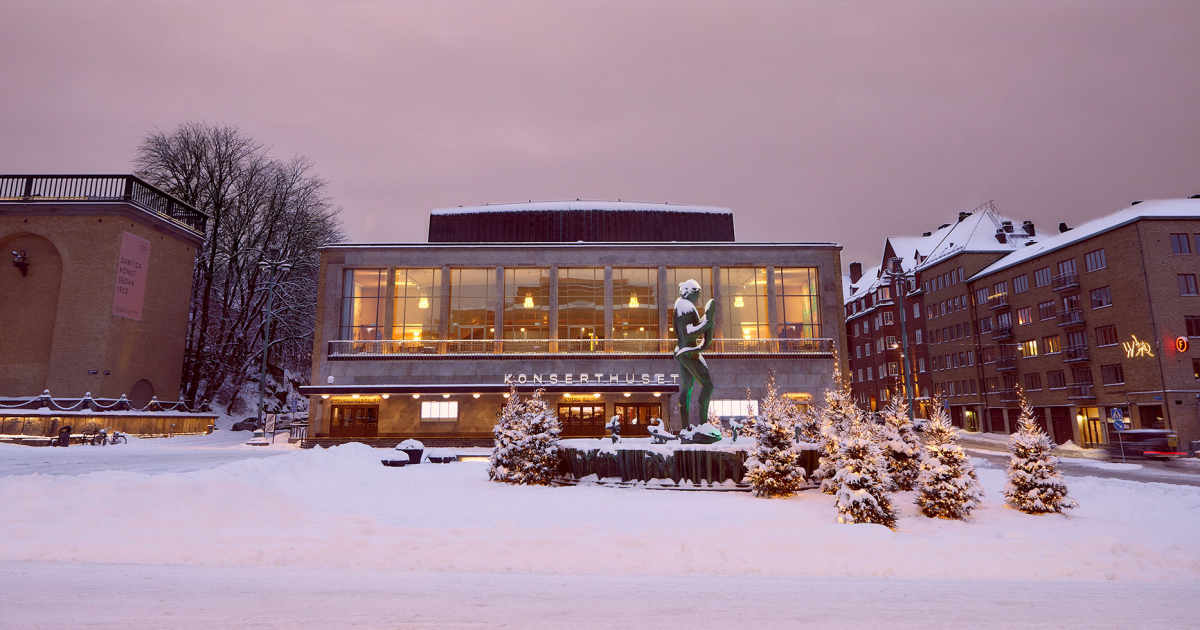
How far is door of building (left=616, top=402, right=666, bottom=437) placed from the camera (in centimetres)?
3812

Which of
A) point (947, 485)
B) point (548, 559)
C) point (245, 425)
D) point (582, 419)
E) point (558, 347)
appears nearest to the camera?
point (548, 559)

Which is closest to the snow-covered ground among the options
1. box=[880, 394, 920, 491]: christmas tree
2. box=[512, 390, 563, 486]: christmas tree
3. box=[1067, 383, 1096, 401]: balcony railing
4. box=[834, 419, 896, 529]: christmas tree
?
box=[834, 419, 896, 529]: christmas tree

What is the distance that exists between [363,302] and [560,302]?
13.8 meters

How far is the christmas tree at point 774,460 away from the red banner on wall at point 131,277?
38.4 metres

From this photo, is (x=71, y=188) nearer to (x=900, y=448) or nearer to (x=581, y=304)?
(x=581, y=304)

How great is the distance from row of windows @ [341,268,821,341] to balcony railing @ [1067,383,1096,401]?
24.2 m

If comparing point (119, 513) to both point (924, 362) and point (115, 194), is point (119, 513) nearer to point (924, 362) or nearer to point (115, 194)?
point (115, 194)

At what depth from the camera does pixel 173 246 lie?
38.8 meters

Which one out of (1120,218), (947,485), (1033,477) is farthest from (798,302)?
(947,485)

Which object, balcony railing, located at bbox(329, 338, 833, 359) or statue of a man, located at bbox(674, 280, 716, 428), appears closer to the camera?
statue of a man, located at bbox(674, 280, 716, 428)

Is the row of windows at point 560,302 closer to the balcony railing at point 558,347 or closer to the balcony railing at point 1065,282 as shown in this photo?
the balcony railing at point 558,347

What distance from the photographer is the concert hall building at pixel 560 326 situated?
37.8 m

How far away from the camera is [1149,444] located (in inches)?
1150

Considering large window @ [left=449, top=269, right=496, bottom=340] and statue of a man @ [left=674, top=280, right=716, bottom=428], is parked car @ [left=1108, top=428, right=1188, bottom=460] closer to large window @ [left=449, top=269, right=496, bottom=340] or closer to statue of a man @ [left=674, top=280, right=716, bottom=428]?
statue of a man @ [left=674, top=280, right=716, bottom=428]
